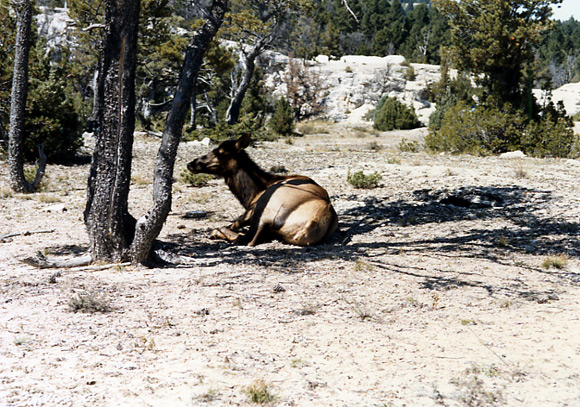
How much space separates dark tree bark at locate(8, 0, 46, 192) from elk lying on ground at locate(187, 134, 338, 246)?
18.1 feet

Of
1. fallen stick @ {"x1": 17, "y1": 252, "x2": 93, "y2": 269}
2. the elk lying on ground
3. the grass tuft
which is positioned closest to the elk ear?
the elk lying on ground

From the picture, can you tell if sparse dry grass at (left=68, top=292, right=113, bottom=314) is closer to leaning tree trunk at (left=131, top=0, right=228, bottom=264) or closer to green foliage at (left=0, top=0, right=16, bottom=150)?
leaning tree trunk at (left=131, top=0, right=228, bottom=264)

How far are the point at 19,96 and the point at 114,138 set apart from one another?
7713 millimetres

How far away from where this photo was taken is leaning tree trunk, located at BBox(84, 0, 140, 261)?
19.6 ft

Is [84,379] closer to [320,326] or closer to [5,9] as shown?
[320,326]

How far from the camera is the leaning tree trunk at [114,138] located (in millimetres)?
5969

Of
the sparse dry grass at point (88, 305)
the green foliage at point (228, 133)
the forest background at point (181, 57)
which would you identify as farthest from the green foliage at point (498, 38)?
the sparse dry grass at point (88, 305)

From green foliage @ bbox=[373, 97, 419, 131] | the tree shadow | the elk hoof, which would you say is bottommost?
the elk hoof

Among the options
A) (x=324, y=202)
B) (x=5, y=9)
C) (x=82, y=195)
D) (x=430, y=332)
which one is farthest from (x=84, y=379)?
(x=5, y=9)

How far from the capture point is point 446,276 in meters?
6.15

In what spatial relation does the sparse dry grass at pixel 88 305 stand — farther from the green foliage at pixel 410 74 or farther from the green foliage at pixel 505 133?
the green foliage at pixel 410 74

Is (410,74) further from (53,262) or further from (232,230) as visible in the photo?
(53,262)

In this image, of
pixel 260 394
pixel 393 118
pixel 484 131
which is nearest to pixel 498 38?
pixel 484 131

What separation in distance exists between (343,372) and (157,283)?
2663 mm
